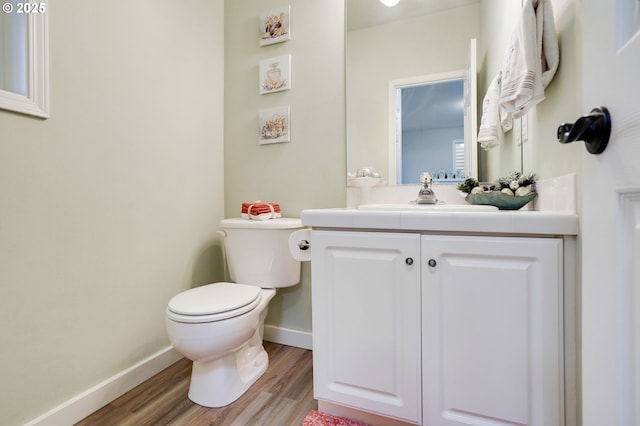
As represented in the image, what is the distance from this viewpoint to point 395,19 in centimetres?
166

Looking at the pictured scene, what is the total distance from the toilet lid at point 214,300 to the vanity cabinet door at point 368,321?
14.7 inches

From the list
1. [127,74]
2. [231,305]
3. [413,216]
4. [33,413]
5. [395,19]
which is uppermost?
[395,19]

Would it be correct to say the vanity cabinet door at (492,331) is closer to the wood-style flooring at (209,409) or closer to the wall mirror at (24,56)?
the wood-style flooring at (209,409)

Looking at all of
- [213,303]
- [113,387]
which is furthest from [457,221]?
[113,387]

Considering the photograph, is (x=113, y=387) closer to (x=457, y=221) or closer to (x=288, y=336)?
(x=288, y=336)

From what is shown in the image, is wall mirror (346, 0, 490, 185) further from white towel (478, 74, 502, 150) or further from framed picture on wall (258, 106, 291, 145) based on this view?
framed picture on wall (258, 106, 291, 145)

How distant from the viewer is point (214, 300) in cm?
130

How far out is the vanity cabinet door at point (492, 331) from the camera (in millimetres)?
860

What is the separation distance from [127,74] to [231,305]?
1165 mm

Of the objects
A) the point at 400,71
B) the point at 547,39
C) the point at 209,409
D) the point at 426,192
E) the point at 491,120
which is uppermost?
the point at 400,71

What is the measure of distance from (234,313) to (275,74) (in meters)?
→ 1.39

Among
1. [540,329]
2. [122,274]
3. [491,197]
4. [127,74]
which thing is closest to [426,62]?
[491,197]

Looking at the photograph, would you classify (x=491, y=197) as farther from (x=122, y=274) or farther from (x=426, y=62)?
(x=122, y=274)

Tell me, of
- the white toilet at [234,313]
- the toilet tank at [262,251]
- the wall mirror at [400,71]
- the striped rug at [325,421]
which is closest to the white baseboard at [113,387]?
the white toilet at [234,313]
